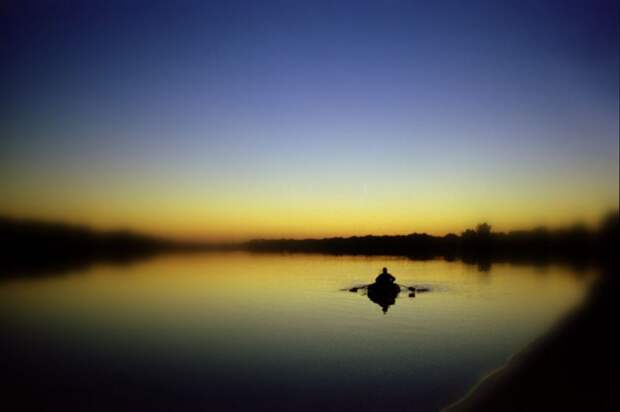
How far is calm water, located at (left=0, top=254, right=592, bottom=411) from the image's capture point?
58.4ft

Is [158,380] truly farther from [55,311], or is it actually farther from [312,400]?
[55,311]

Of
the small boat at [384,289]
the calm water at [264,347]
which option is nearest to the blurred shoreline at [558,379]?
the calm water at [264,347]

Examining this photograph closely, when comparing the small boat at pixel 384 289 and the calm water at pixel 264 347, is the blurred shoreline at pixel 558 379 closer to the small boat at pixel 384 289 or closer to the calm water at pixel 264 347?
the calm water at pixel 264 347

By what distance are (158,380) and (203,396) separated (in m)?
3.24

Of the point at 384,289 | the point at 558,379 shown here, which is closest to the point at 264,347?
the point at 558,379

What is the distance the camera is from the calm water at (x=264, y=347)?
58.4 feet

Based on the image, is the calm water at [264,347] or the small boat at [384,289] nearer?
the calm water at [264,347]

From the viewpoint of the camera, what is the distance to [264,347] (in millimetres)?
25938

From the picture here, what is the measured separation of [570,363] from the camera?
56.5ft

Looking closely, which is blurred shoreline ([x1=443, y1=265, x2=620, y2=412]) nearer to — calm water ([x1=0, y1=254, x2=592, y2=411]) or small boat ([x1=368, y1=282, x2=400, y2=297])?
calm water ([x1=0, y1=254, x2=592, y2=411])

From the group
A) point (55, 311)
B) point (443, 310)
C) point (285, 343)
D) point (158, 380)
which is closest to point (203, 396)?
point (158, 380)

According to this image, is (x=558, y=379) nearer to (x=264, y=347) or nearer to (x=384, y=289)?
(x=264, y=347)

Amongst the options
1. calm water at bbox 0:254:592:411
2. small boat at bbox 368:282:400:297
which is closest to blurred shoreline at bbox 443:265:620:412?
calm water at bbox 0:254:592:411

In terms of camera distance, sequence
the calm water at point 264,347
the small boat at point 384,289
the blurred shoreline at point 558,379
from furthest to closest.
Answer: the small boat at point 384,289 < the calm water at point 264,347 < the blurred shoreline at point 558,379
